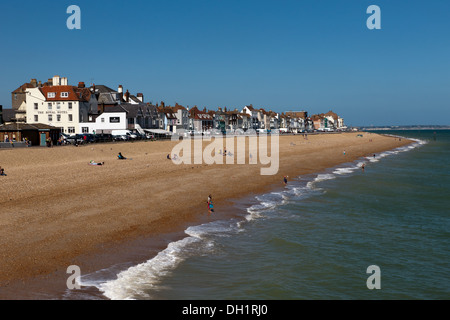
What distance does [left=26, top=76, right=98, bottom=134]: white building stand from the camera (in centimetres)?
6975

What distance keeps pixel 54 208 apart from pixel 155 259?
8.65m

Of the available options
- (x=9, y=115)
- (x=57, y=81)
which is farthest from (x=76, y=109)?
(x=9, y=115)

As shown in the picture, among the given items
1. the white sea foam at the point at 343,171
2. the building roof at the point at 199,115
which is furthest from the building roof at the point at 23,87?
the white sea foam at the point at 343,171

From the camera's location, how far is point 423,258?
623 inches

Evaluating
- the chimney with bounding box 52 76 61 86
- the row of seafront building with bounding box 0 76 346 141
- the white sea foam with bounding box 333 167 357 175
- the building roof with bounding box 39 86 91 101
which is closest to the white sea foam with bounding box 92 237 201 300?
the white sea foam with bounding box 333 167 357 175

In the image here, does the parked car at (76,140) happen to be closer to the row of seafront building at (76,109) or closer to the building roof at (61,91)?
the row of seafront building at (76,109)

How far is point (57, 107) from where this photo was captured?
229 ft

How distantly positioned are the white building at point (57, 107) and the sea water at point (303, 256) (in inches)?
2137

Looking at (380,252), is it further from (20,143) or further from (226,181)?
(20,143)

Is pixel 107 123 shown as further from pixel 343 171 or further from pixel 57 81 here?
pixel 343 171

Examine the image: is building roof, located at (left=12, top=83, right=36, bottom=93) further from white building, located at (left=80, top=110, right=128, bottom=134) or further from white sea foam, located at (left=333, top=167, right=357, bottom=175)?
white sea foam, located at (left=333, top=167, right=357, bottom=175)

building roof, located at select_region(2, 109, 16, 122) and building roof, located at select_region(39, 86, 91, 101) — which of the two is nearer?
building roof, located at select_region(39, 86, 91, 101)

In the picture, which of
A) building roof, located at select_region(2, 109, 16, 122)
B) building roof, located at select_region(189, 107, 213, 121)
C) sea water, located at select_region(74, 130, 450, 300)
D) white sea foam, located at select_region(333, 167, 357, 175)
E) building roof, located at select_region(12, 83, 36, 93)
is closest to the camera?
sea water, located at select_region(74, 130, 450, 300)

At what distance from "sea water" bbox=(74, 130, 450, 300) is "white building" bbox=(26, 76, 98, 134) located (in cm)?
5427
